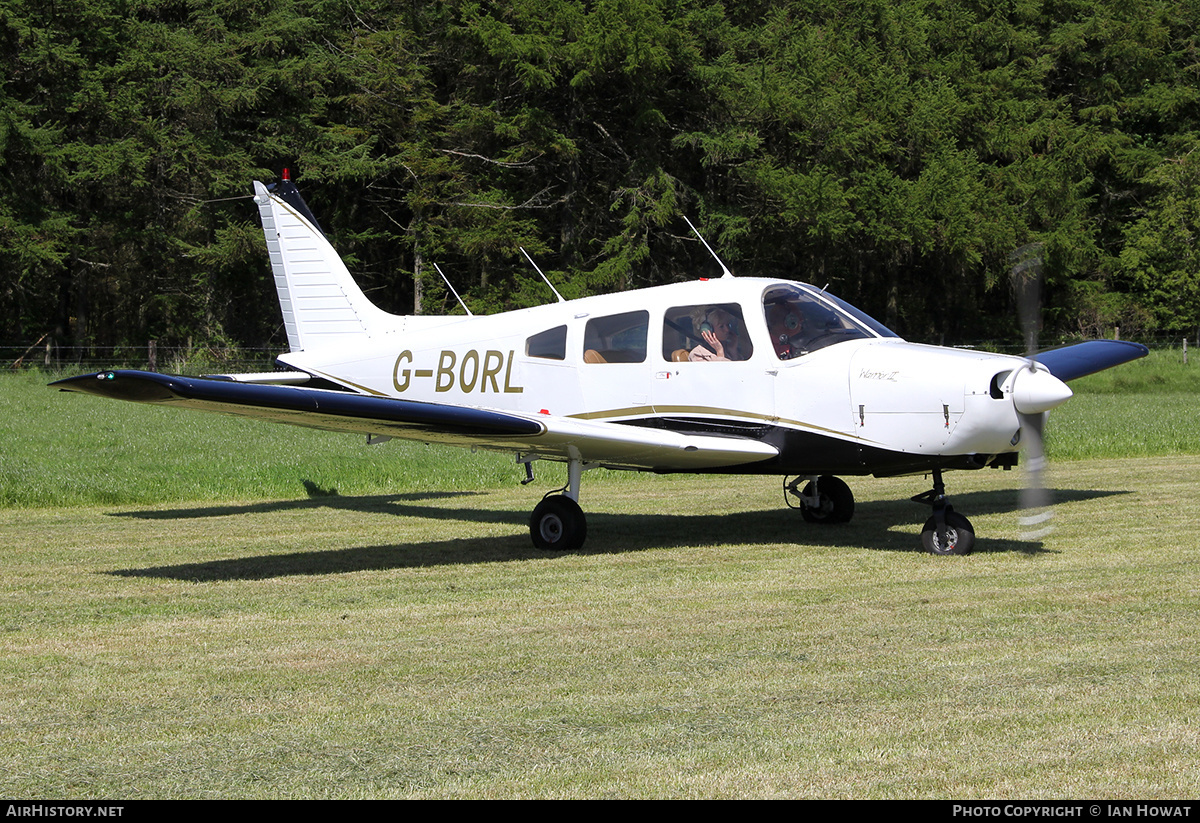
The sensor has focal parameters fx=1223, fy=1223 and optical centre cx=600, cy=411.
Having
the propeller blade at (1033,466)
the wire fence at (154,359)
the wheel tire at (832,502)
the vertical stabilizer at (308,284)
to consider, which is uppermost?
the wire fence at (154,359)

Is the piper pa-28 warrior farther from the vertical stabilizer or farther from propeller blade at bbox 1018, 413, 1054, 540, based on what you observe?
the vertical stabilizer

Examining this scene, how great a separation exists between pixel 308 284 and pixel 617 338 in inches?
184

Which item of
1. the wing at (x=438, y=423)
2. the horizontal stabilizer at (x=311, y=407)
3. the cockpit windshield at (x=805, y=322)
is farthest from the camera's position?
the cockpit windshield at (x=805, y=322)

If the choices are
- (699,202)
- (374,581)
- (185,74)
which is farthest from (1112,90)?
(374,581)

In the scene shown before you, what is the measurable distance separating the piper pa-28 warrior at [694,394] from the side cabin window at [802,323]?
0.02 m

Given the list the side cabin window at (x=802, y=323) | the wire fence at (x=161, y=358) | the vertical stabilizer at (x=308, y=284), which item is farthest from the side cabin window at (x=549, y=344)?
the wire fence at (x=161, y=358)

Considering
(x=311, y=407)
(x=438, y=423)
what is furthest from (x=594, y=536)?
(x=311, y=407)

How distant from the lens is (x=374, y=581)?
9.59 meters

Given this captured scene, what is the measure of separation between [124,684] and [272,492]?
1002cm

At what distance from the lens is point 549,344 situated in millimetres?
11703

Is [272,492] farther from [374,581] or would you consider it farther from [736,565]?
[736,565]

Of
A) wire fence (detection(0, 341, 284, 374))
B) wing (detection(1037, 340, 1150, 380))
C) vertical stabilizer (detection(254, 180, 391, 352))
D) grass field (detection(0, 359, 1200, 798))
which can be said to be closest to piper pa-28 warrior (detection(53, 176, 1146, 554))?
grass field (detection(0, 359, 1200, 798))

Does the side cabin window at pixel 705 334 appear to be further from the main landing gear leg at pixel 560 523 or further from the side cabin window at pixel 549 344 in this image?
the main landing gear leg at pixel 560 523

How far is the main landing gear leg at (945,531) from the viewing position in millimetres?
10000
